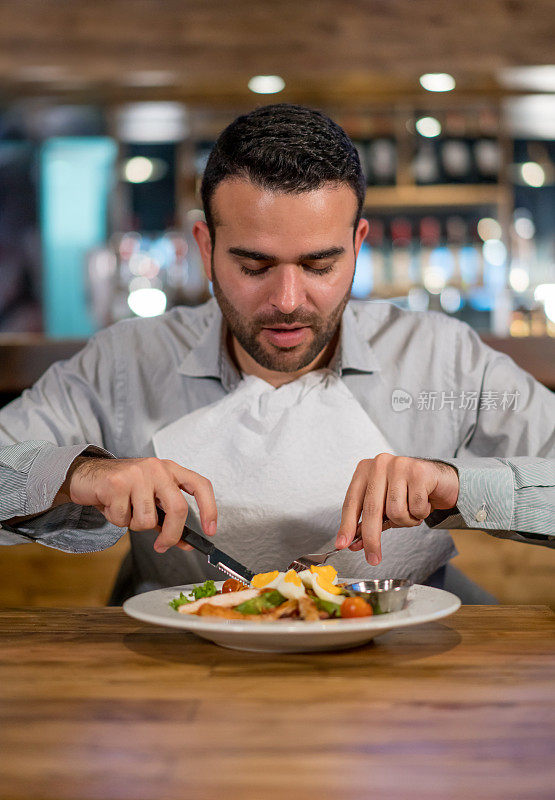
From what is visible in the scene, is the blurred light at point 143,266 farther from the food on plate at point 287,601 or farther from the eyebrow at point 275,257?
the food on plate at point 287,601

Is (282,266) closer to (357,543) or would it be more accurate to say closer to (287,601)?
(357,543)

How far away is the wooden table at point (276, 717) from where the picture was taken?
560mm

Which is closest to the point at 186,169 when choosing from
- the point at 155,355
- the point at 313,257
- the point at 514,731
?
the point at 155,355

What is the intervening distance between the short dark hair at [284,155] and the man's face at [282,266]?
2 cm

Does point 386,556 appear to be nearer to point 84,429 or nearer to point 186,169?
point 84,429

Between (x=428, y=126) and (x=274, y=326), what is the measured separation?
2.83 meters

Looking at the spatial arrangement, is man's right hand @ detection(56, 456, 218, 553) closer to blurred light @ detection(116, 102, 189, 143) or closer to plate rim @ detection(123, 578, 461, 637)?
plate rim @ detection(123, 578, 461, 637)

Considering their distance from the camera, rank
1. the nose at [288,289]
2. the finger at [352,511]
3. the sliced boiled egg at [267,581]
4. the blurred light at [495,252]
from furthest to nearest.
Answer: the blurred light at [495,252] → the nose at [288,289] → the finger at [352,511] → the sliced boiled egg at [267,581]

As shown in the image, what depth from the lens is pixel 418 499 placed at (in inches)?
39.9

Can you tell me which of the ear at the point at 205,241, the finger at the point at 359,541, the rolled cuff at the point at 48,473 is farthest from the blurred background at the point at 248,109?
the finger at the point at 359,541

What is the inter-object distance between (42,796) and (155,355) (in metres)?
1.02

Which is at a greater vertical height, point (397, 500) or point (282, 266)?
point (282, 266)

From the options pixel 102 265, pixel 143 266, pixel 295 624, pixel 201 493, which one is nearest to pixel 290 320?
pixel 201 493

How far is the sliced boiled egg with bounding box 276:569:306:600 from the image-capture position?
86 centimetres
